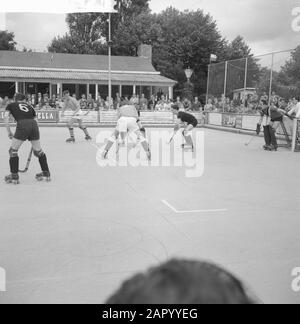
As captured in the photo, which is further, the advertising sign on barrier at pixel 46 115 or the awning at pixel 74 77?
the awning at pixel 74 77

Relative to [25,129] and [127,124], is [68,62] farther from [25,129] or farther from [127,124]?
[25,129]

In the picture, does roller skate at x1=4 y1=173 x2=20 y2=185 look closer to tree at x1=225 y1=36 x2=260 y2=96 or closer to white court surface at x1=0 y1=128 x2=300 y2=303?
white court surface at x1=0 y1=128 x2=300 y2=303

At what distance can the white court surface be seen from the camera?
151 inches

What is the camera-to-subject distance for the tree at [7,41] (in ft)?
192

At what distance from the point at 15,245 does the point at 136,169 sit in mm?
5348

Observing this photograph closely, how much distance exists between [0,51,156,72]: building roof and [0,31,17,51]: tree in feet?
59.1

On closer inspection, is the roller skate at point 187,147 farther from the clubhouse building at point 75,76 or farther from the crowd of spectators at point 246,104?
the clubhouse building at point 75,76

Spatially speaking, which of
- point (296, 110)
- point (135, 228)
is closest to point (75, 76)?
point (296, 110)

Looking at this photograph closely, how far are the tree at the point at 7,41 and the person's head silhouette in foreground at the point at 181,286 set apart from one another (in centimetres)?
6217

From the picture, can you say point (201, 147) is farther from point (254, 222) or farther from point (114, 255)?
point (114, 255)

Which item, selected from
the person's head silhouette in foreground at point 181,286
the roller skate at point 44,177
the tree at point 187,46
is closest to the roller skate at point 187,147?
the roller skate at point 44,177

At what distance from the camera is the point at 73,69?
41531 millimetres

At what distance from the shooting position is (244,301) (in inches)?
40.5
